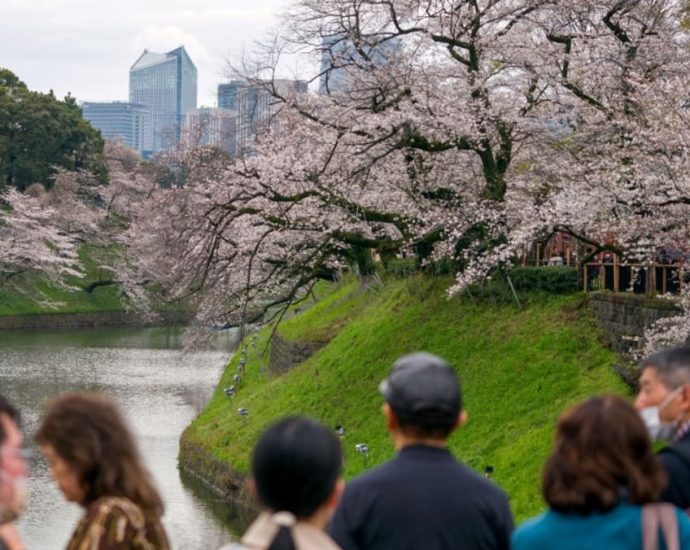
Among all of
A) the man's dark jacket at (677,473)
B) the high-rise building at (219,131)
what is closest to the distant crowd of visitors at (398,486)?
the man's dark jacket at (677,473)

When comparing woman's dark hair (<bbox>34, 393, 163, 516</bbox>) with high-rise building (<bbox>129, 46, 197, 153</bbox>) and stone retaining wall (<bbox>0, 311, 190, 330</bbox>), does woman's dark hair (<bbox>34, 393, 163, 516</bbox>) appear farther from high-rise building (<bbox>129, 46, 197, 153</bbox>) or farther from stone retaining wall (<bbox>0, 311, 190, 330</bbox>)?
high-rise building (<bbox>129, 46, 197, 153</bbox>)

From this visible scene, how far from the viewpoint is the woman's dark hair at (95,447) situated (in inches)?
101

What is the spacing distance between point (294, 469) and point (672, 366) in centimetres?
135

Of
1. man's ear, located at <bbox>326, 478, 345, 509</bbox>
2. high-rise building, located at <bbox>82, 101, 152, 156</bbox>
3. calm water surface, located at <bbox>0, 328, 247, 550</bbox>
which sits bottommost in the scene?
calm water surface, located at <bbox>0, 328, 247, 550</bbox>

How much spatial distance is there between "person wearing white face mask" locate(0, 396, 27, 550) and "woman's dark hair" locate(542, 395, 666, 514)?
49.8 inches

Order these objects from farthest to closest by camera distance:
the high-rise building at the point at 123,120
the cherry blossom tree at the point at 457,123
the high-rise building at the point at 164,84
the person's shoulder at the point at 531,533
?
the high-rise building at the point at 164,84
the high-rise building at the point at 123,120
the cherry blossom tree at the point at 457,123
the person's shoulder at the point at 531,533

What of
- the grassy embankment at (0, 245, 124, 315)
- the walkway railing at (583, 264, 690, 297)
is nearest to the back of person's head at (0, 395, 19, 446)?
the walkway railing at (583, 264, 690, 297)

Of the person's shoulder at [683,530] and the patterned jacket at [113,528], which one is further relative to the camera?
the person's shoulder at [683,530]

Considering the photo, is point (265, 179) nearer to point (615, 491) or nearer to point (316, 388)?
point (316, 388)

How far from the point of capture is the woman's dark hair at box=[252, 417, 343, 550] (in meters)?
2.45

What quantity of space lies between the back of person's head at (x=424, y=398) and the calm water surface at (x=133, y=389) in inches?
141

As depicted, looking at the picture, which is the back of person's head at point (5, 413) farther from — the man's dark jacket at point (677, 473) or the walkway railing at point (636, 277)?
the walkway railing at point (636, 277)

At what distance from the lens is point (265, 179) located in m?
14.3

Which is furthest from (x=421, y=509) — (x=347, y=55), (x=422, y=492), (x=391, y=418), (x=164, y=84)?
(x=164, y=84)
